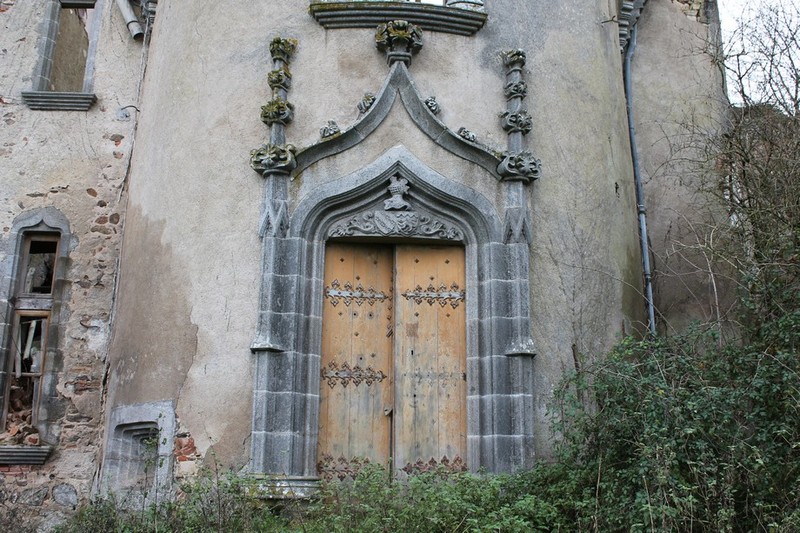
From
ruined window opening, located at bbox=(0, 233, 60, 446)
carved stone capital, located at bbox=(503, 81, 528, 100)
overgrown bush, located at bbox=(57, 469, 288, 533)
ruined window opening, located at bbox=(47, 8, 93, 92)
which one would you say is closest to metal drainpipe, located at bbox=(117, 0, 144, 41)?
ruined window opening, located at bbox=(47, 8, 93, 92)

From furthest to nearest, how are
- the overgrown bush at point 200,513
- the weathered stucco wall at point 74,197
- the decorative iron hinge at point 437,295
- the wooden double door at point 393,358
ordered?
the weathered stucco wall at point 74,197 → the decorative iron hinge at point 437,295 → the wooden double door at point 393,358 → the overgrown bush at point 200,513

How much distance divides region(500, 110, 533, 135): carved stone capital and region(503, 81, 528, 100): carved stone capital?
0.19 metres

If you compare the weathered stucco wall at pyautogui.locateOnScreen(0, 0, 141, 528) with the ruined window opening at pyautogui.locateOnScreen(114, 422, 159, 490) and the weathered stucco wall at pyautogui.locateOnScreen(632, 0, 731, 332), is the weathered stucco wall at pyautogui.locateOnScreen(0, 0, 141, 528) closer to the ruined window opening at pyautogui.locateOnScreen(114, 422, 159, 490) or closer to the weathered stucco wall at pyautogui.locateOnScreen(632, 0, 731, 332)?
the ruined window opening at pyautogui.locateOnScreen(114, 422, 159, 490)

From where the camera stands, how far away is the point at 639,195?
10.4 metres

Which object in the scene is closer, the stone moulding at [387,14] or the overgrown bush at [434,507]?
the overgrown bush at [434,507]

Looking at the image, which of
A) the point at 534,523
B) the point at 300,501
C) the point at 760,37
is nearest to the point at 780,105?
the point at 760,37

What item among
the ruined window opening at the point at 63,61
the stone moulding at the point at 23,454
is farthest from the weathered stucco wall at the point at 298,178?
the ruined window opening at the point at 63,61

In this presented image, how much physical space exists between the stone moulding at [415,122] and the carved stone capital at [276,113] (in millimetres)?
425

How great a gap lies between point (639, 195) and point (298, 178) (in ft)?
14.2

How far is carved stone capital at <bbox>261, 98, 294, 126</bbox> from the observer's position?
837 centimetres

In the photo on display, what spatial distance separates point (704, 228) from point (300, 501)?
5.61 metres

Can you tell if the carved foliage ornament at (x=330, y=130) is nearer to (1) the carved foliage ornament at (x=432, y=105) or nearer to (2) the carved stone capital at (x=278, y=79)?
(2) the carved stone capital at (x=278, y=79)

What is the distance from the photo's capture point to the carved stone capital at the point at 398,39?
8.58 meters

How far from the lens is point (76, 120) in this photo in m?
11.5
